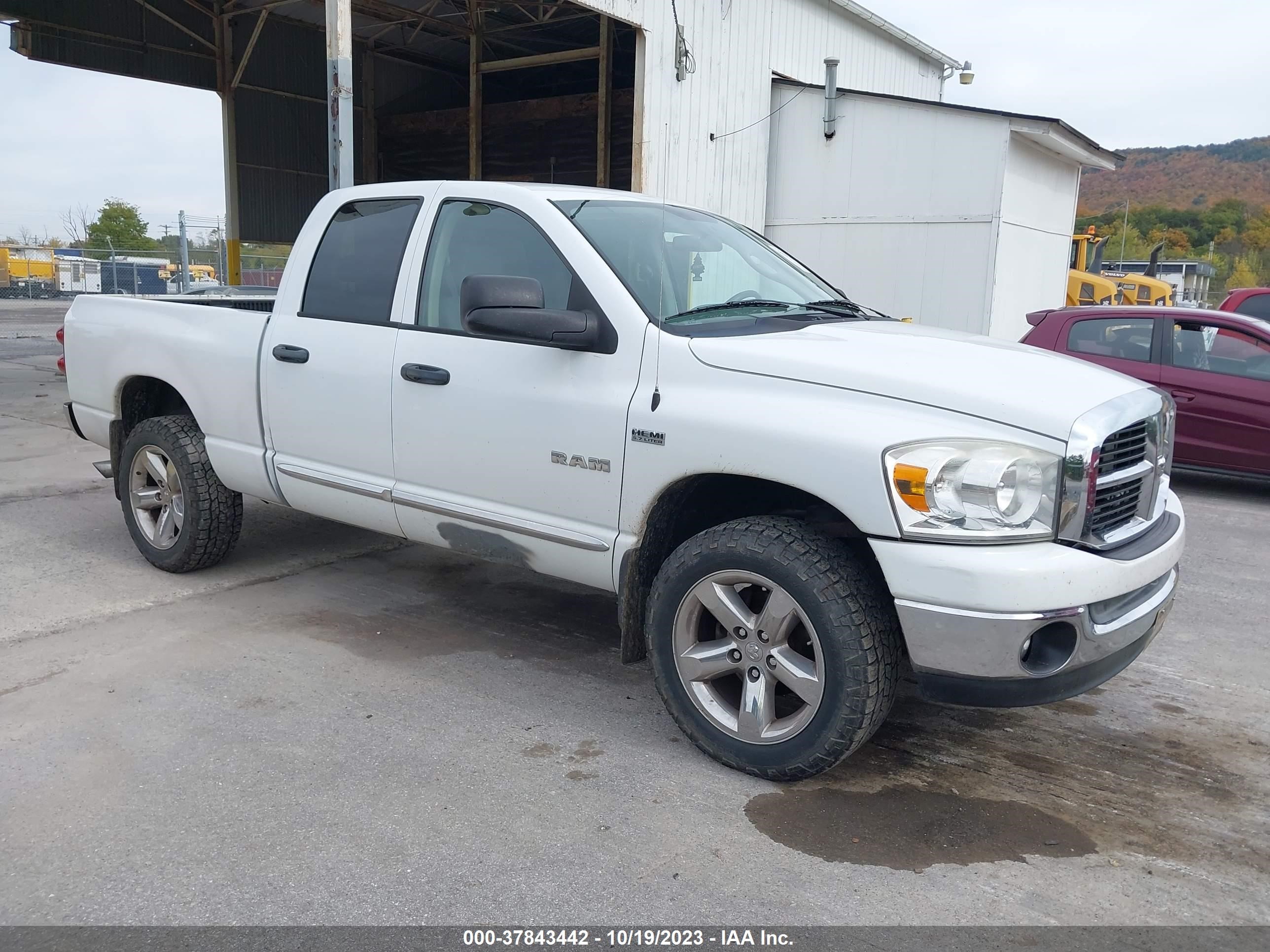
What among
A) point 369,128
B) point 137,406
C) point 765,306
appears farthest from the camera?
point 369,128

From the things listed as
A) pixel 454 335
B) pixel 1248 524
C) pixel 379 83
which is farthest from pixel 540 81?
pixel 454 335

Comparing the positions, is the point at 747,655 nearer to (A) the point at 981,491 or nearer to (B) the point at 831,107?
(A) the point at 981,491

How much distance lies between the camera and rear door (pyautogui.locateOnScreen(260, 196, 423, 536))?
4.30 m

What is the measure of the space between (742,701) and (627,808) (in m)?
0.51

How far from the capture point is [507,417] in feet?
12.5

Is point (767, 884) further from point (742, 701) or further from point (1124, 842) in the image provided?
point (1124, 842)

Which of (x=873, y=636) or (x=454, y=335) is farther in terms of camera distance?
(x=454, y=335)

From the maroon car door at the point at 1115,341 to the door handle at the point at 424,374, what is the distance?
6543mm

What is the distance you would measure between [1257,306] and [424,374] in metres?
10.7

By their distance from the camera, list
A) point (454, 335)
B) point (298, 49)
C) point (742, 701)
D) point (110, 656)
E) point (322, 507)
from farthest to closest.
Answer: point (298, 49) → point (322, 507) → point (110, 656) → point (454, 335) → point (742, 701)

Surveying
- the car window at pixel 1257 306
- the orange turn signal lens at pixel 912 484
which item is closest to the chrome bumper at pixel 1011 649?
the orange turn signal lens at pixel 912 484

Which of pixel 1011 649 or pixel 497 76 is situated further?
pixel 497 76

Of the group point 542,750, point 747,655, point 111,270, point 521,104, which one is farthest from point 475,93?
point 111,270

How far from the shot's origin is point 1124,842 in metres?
3.03
